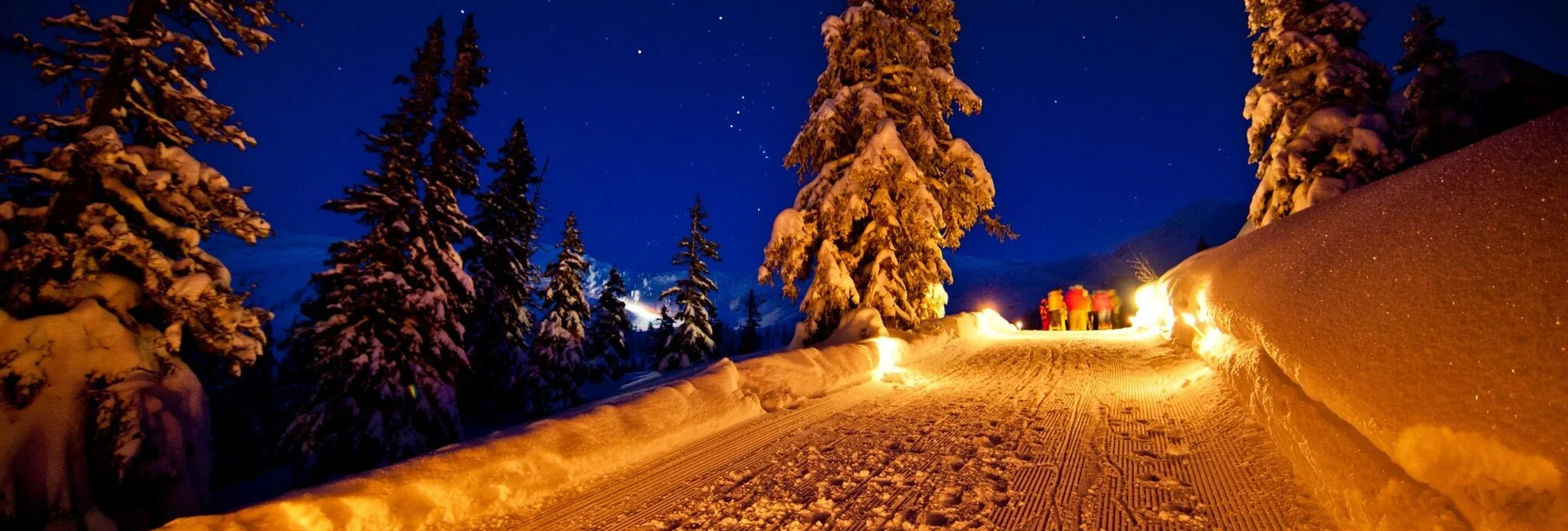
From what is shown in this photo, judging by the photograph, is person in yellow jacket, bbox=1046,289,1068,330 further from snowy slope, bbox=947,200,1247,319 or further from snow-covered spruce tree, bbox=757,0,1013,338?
snowy slope, bbox=947,200,1247,319

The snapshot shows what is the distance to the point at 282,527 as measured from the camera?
8.11 ft

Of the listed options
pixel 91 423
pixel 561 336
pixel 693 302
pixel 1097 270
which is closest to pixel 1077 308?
pixel 693 302

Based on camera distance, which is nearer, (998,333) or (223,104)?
(223,104)

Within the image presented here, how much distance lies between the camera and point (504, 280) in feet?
62.2

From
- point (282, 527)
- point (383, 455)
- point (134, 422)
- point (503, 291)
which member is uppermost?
point (503, 291)

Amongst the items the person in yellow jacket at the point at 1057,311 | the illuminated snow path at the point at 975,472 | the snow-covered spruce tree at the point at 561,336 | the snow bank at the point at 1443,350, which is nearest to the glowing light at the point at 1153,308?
the person in yellow jacket at the point at 1057,311

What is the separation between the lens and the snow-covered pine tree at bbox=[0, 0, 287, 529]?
4969mm

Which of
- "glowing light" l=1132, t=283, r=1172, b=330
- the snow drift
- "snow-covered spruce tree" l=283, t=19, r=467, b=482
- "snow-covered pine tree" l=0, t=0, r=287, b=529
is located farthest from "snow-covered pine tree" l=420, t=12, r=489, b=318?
"glowing light" l=1132, t=283, r=1172, b=330

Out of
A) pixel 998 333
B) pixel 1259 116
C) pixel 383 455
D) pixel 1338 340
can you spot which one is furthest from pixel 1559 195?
pixel 383 455

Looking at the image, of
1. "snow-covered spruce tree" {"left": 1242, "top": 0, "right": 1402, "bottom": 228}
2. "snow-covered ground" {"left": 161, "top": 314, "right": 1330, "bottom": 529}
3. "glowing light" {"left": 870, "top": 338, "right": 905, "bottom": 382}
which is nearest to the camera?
"snow-covered ground" {"left": 161, "top": 314, "right": 1330, "bottom": 529}

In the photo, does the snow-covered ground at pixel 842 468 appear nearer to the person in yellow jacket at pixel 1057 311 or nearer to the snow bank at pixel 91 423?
the snow bank at pixel 91 423

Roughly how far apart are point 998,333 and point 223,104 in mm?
16676

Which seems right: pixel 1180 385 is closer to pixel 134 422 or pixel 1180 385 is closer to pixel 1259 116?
pixel 1259 116

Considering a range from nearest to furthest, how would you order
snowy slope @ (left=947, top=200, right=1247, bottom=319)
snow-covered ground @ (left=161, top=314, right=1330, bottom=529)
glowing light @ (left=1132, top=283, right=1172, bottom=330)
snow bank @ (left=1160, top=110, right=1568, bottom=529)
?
1. snow bank @ (left=1160, top=110, right=1568, bottom=529)
2. snow-covered ground @ (left=161, top=314, right=1330, bottom=529)
3. glowing light @ (left=1132, top=283, right=1172, bottom=330)
4. snowy slope @ (left=947, top=200, right=1247, bottom=319)
